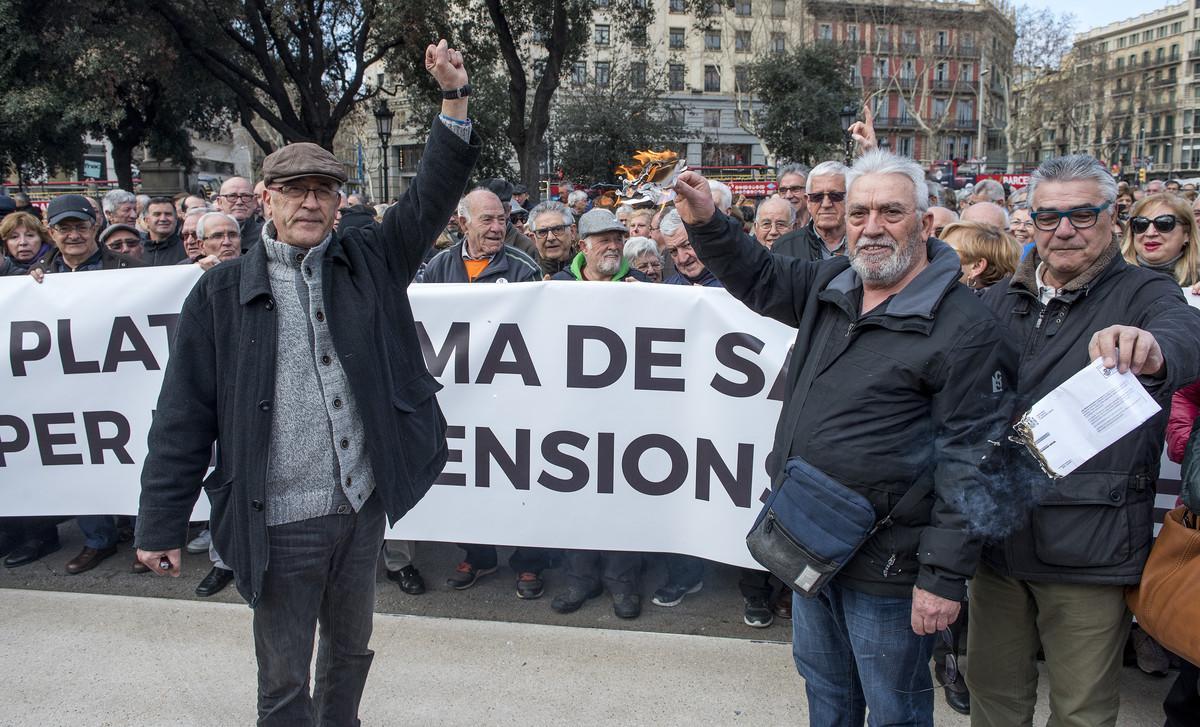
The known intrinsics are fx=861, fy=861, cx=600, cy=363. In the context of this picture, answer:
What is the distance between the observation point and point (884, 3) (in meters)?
45.7

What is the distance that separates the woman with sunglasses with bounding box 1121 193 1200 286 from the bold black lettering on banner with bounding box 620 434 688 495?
6.75 feet

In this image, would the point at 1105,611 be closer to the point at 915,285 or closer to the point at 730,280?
the point at 915,285

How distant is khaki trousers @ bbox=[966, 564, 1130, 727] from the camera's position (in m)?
2.36

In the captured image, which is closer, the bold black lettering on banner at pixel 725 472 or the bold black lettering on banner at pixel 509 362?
the bold black lettering on banner at pixel 725 472

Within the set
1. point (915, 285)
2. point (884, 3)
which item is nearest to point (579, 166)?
point (884, 3)

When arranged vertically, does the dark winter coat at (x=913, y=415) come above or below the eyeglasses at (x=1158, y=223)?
below

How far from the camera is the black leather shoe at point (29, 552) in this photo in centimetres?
456

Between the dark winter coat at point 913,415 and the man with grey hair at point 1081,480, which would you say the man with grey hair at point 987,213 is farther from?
the dark winter coat at point 913,415

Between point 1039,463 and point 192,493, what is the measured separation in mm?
2260

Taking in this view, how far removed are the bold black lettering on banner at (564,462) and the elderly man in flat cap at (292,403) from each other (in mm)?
1523

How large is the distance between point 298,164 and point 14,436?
3099mm

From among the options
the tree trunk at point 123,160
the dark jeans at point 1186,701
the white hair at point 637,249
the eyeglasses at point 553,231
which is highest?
the tree trunk at point 123,160

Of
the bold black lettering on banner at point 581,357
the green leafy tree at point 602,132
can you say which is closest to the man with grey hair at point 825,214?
the bold black lettering on banner at point 581,357

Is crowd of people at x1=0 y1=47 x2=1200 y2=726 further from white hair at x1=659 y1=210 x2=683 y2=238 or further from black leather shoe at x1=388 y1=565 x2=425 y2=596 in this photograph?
white hair at x1=659 y1=210 x2=683 y2=238
